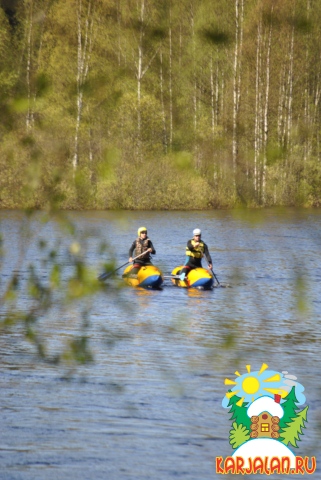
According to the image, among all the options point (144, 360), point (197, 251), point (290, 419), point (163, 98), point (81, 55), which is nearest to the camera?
point (163, 98)

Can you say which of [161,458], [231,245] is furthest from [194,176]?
[161,458]

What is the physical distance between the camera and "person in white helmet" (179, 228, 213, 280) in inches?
858

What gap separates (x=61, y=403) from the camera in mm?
10312

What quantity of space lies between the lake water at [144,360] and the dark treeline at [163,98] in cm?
17

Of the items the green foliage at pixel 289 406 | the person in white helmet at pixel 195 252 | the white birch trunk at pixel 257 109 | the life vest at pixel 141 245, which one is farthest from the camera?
the life vest at pixel 141 245

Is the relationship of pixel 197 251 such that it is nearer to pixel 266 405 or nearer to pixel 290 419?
pixel 266 405

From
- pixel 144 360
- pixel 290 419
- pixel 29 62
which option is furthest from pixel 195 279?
pixel 29 62

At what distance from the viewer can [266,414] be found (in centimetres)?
296

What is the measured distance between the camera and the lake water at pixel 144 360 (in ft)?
9.08

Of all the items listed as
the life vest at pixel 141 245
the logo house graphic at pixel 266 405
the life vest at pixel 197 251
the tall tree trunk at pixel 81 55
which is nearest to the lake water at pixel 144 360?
the logo house graphic at pixel 266 405

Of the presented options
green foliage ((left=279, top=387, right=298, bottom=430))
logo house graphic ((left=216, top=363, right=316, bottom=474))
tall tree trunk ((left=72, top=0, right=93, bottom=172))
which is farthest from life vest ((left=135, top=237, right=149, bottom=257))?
tall tree trunk ((left=72, top=0, right=93, bottom=172))

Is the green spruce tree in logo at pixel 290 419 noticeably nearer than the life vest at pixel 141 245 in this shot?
Yes

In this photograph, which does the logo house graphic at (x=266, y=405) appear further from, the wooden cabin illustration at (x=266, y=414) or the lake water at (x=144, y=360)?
the lake water at (x=144, y=360)

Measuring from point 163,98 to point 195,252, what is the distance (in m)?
20.2
